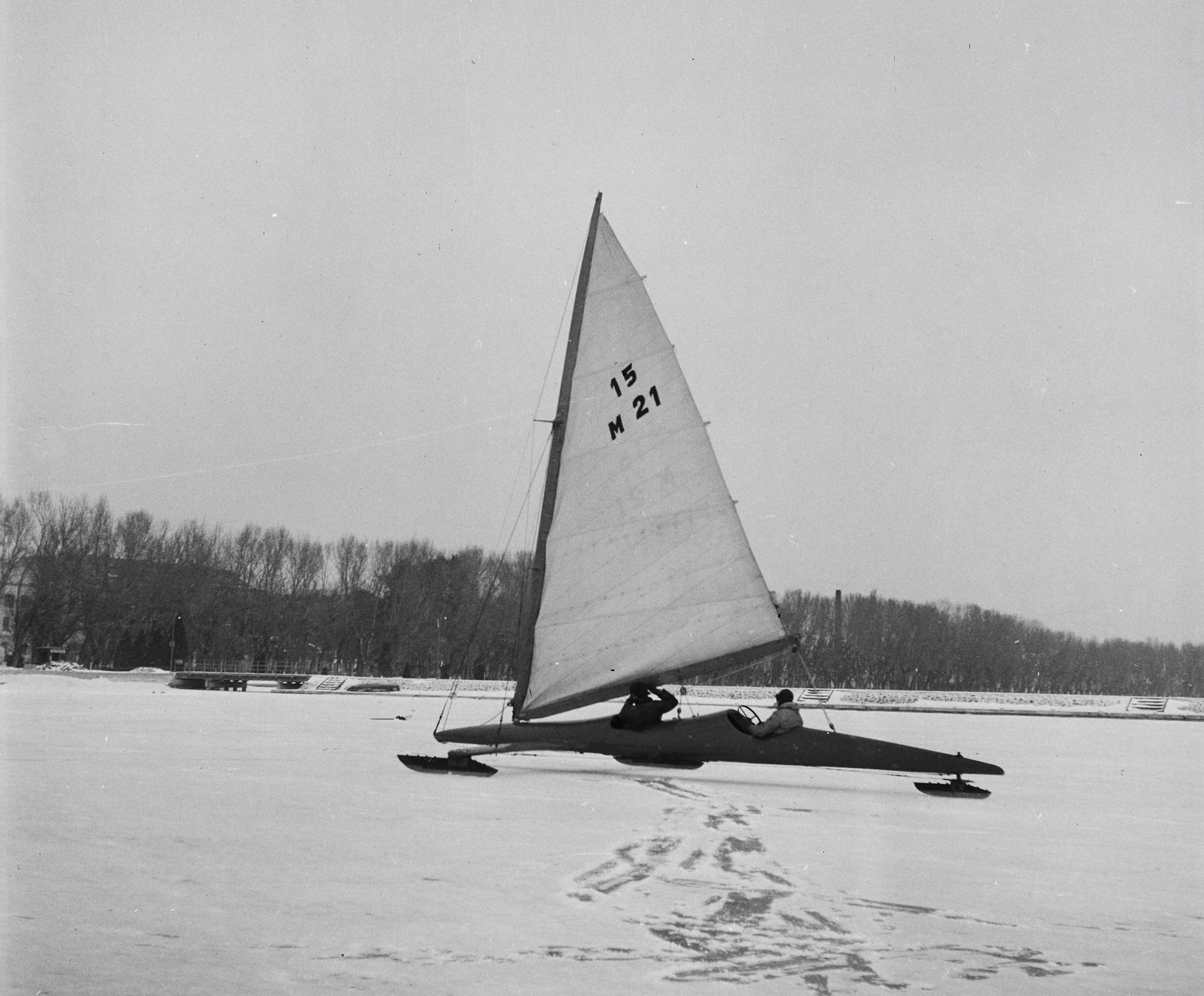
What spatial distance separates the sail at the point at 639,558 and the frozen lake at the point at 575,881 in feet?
4.01

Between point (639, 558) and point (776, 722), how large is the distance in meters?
2.24

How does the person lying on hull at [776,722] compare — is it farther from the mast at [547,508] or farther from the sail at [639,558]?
the mast at [547,508]

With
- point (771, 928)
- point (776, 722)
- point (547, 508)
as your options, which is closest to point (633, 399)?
point (547, 508)

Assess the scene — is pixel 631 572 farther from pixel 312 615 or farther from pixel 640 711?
pixel 312 615

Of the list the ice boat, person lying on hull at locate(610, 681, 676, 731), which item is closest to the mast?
the ice boat

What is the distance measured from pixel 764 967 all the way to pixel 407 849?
3.41 meters

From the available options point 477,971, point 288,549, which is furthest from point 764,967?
point 288,549

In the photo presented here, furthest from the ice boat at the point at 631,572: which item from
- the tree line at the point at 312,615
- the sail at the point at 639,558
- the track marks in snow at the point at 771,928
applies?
the tree line at the point at 312,615

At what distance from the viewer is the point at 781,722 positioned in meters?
12.3

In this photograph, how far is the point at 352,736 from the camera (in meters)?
19.1

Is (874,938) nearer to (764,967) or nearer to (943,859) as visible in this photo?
(764,967)

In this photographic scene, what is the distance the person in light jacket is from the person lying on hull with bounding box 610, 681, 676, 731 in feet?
3.24

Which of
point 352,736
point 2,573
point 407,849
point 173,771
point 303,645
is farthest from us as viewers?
point 303,645

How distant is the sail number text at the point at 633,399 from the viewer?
13.1m
